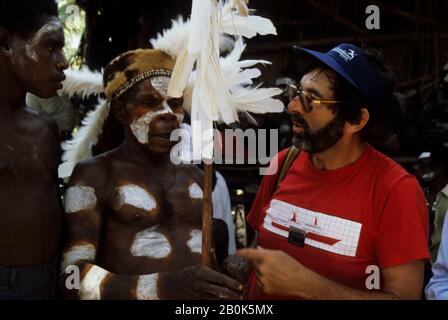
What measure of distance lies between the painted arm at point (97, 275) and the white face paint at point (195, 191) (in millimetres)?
448

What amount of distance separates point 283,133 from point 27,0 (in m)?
3.42

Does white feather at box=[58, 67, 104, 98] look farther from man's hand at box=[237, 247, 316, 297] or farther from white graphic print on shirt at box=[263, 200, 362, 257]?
man's hand at box=[237, 247, 316, 297]

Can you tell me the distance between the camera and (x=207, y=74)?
190cm

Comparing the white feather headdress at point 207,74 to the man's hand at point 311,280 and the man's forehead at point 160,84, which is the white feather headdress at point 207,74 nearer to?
the man's forehead at point 160,84

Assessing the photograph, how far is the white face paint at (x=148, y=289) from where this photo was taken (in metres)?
2.02

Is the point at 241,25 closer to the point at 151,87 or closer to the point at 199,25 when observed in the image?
the point at 199,25

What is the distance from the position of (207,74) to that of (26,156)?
35.1 inches

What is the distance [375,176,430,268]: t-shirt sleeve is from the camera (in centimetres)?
201

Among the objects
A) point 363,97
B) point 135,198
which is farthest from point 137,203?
point 363,97

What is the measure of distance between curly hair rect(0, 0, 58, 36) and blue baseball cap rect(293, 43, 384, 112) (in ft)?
3.98

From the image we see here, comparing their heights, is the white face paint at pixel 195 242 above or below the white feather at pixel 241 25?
below

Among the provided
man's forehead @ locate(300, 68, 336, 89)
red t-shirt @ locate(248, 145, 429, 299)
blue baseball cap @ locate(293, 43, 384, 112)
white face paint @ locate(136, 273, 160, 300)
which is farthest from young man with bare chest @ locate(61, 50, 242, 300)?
blue baseball cap @ locate(293, 43, 384, 112)

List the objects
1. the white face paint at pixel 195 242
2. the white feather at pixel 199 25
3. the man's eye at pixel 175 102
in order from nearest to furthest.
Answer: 1. the white feather at pixel 199 25
2. the white face paint at pixel 195 242
3. the man's eye at pixel 175 102

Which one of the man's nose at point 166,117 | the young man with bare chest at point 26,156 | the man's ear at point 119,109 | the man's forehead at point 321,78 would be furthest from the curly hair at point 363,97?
the young man with bare chest at point 26,156
